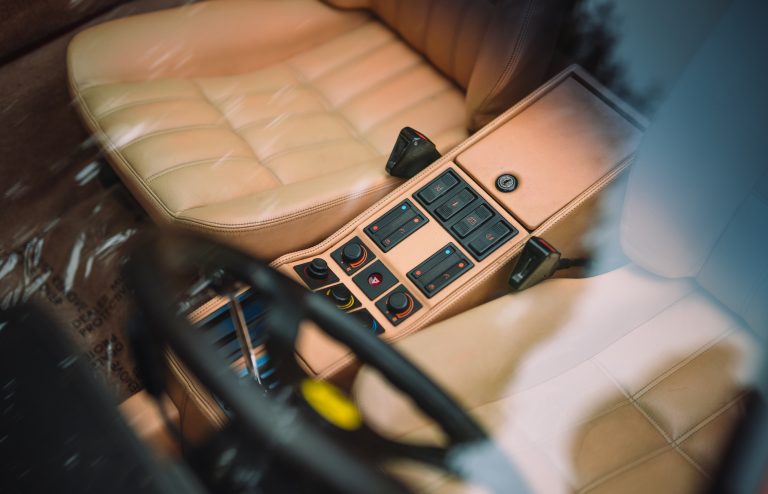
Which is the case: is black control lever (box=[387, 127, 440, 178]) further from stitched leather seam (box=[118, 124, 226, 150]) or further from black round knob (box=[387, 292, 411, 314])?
stitched leather seam (box=[118, 124, 226, 150])

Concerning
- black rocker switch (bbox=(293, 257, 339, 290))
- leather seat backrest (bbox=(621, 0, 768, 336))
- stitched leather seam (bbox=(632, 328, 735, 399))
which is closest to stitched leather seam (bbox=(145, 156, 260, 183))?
black rocker switch (bbox=(293, 257, 339, 290))

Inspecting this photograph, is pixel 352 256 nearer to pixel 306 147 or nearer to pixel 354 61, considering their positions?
pixel 306 147

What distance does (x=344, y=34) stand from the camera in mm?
A: 1919

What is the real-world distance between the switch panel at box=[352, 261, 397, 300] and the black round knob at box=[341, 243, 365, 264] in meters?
0.03

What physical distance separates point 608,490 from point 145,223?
4.60 feet

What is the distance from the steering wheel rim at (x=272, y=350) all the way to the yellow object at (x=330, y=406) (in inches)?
1.9

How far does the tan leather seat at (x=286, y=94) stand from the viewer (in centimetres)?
144

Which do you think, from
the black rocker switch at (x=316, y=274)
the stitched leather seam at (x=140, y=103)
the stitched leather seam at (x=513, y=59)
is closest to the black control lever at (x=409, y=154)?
the stitched leather seam at (x=513, y=59)

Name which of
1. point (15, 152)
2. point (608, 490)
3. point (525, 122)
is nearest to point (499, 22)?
point (525, 122)

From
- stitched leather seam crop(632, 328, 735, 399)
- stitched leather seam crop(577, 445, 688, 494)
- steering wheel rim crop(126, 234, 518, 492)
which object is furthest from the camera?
stitched leather seam crop(632, 328, 735, 399)

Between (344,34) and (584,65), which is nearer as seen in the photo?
(584,65)

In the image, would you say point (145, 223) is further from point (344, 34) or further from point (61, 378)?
point (61, 378)

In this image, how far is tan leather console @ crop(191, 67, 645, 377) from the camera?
4.51ft

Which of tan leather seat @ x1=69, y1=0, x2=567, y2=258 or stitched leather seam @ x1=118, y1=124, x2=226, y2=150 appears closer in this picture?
tan leather seat @ x1=69, y1=0, x2=567, y2=258
